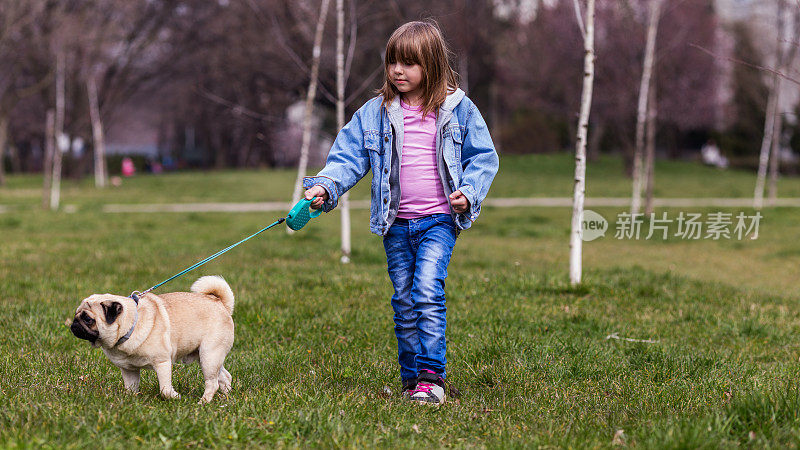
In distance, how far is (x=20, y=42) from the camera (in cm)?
2791

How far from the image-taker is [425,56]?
13.9 ft

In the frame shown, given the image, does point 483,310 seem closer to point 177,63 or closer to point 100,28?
point 100,28

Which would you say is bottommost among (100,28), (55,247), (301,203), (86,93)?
(55,247)

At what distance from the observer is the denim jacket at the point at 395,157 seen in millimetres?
4301

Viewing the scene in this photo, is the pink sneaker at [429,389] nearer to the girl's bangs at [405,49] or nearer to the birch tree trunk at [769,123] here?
the girl's bangs at [405,49]

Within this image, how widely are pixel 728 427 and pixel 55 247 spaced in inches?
405

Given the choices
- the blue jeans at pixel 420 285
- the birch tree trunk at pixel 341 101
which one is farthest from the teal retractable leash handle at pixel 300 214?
the birch tree trunk at pixel 341 101

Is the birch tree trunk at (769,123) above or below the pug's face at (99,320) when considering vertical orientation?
above

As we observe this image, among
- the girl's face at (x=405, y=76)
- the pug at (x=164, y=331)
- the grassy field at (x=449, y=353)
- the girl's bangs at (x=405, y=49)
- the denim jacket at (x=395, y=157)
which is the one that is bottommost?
the grassy field at (x=449, y=353)

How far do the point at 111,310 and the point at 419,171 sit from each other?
6.04ft

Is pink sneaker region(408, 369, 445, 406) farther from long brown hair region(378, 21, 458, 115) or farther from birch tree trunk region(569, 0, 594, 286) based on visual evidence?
birch tree trunk region(569, 0, 594, 286)

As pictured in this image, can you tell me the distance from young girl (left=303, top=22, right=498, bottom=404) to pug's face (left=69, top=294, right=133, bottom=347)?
1201 millimetres

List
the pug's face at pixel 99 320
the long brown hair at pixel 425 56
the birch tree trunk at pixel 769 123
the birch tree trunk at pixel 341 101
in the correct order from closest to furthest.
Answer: the pug's face at pixel 99 320, the long brown hair at pixel 425 56, the birch tree trunk at pixel 341 101, the birch tree trunk at pixel 769 123

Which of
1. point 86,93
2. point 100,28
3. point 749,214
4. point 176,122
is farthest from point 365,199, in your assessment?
point 176,122
